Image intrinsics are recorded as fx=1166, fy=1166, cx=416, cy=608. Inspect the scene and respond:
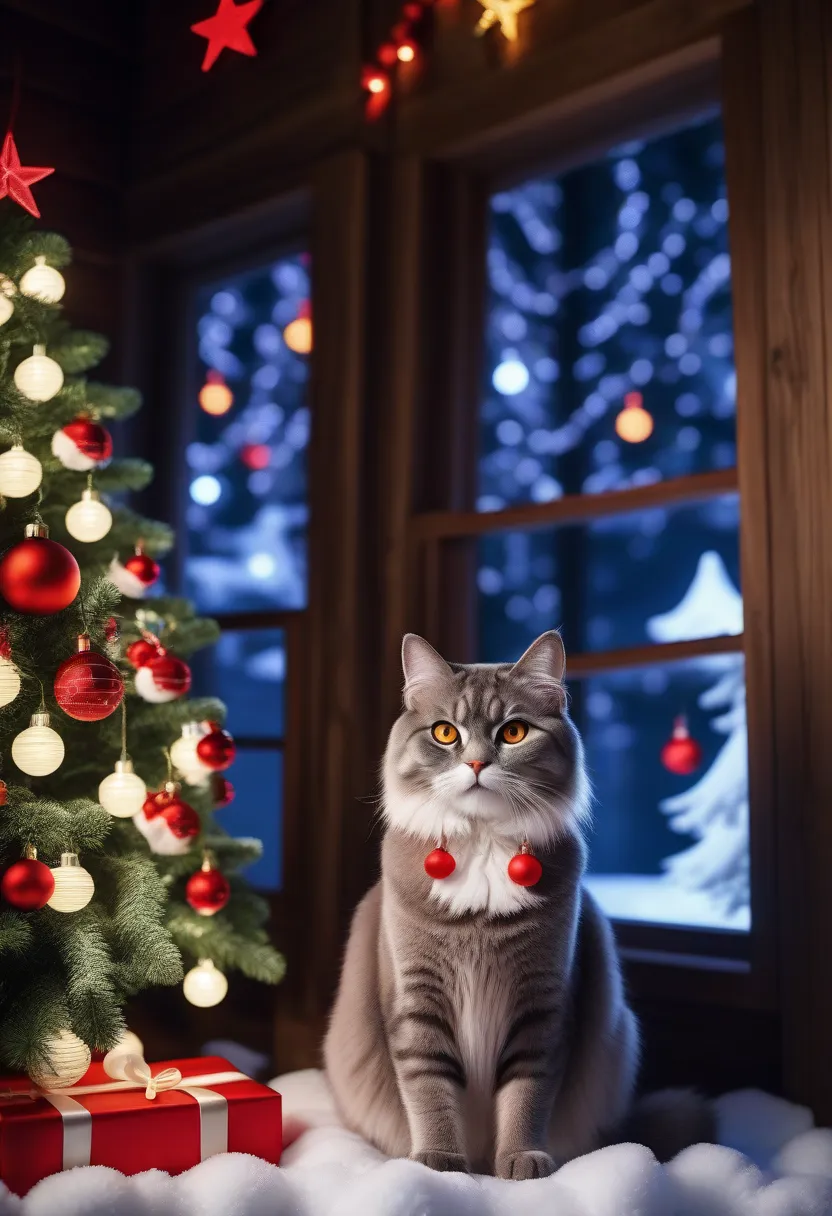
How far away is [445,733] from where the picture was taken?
4.91ft

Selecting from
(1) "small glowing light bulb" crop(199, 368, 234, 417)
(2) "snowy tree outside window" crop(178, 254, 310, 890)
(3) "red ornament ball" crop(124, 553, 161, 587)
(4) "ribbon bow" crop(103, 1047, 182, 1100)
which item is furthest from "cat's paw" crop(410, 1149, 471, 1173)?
(1) "small glowing light bulb" crop(199, 368, 234, 417)

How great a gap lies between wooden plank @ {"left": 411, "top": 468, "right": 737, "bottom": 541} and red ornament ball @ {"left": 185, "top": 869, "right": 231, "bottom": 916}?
0.82 meters

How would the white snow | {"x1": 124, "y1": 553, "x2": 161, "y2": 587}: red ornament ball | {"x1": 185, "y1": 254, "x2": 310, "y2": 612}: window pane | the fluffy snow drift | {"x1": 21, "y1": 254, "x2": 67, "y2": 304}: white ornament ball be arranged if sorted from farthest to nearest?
1. {"x1": 185, "y1": 254, "x2": 310, "y2": 612}: window pane
2. the white snow
3. {"x1": 124, "y1": 553, "x2": 161, "y2": 587}: red ornament ball
4. {"x1": 21, "y1": 254, "x2": 67, "y2": 304}: white ornament ball
5. the fluffy snow drift

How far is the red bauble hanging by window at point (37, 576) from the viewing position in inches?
60.1

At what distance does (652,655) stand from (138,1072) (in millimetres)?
1067

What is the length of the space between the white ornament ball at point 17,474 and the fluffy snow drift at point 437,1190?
90 centimetres

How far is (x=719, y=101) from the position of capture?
83.2 inches

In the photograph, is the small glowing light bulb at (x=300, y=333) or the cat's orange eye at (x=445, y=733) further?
the small glowing light bulb at (x=300, y=333)

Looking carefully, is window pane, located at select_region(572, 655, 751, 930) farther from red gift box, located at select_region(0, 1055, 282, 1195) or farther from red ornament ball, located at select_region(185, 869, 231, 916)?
red gift box, located at select_region(0, 1055, 282, 1195)

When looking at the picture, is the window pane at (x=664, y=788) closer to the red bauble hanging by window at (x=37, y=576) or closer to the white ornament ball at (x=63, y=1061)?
the white ornament ball at (x=63, y=1061)

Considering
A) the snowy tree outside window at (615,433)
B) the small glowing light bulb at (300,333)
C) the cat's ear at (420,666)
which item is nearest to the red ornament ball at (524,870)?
the cat's ear at (420,666)

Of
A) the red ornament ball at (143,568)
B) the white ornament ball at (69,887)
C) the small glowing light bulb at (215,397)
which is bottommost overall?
the white ornament ball at (69,887)

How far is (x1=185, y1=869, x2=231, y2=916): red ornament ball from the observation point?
1834mm

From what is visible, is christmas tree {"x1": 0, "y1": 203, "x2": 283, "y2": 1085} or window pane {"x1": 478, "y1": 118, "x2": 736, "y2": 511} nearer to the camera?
christmas tree {"x1": 0, "y1": 203, "x2": 283, "y2": 1085}
